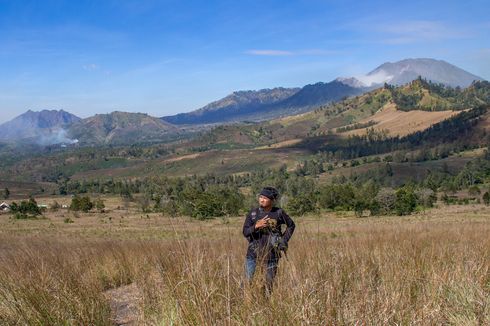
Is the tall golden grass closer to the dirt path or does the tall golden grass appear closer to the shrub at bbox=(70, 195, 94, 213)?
the dirt path

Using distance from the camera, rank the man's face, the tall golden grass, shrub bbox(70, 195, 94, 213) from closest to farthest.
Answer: the tall golden grass → the man's face → shrub bbox(70, 195, 94, 213)

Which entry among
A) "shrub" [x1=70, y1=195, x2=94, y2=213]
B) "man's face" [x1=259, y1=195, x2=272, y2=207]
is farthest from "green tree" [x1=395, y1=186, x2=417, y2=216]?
"man's face" [x1=259, y1=195, x2=272, y2=207]

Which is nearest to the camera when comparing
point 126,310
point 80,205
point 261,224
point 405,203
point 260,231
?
point 126,310

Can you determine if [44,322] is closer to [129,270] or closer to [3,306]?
[3,306]

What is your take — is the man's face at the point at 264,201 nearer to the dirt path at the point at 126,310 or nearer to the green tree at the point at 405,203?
the dirt path at the point at 126,310

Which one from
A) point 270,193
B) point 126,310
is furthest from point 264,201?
point 126,310

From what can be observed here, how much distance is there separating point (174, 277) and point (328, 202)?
81.5 meters

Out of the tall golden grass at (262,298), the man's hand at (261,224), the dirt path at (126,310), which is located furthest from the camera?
the man's hand at (261,224)

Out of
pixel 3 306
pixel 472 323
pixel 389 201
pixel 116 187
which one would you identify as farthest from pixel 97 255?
pixel 116 187

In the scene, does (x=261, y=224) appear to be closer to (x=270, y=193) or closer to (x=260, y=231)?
(x=260, y=231)

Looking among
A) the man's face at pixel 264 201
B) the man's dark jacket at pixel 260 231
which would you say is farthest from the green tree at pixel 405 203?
the man's face at pixel 264 201

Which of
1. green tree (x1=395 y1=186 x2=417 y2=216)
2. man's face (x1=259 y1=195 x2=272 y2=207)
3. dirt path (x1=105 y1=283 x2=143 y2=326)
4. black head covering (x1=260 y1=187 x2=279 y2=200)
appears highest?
black head covering (x1=260 y1=187 x2=279 y2=200)

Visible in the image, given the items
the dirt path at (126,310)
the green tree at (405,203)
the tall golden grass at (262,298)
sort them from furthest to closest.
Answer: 1. the green tree at (405,203)
2. the dirt path at (126,310)
3. the tall golden grass at (262,298)

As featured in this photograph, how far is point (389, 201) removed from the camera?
243ft
